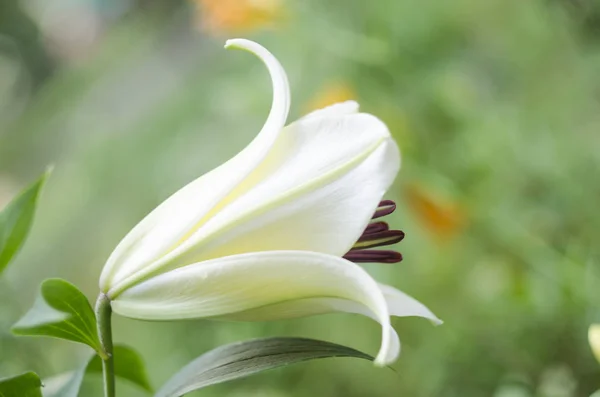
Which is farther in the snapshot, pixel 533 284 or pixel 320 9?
pixel 320 9

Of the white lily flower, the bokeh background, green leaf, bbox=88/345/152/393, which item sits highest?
the white lily flower

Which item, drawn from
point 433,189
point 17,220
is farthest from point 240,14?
point 17,220

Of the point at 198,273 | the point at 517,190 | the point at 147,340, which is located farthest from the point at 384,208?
the point at 147,340

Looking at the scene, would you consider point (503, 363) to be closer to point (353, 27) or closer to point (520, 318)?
point (520, 318)

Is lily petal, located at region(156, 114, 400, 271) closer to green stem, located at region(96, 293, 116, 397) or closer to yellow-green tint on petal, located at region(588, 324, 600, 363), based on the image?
green stem, located at region(96, 293, 116, 397)

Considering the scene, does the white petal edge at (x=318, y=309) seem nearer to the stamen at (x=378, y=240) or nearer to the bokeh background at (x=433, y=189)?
the stamen at (x=378, y=240)

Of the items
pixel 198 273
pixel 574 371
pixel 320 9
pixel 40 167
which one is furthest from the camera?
pixel 40 167

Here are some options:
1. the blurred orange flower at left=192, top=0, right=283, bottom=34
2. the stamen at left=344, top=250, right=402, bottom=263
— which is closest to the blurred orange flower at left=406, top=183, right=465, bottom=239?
the blurred orange flower at left=192, top=0, right=283, bottom=34
